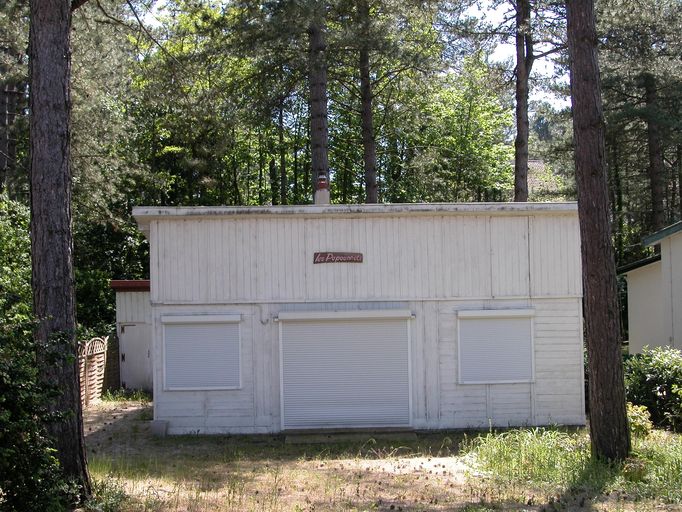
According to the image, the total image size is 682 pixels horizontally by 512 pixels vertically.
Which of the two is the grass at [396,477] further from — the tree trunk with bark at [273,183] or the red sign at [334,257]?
the tree trunk with bark at [273,183]

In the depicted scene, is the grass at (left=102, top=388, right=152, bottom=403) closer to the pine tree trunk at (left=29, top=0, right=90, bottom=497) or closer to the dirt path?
the dirt path

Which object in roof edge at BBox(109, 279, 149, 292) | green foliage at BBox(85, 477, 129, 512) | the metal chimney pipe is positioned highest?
the metal chimney pipe

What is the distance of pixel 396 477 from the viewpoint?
374 inches

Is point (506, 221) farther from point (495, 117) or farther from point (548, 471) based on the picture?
point (495, 117)

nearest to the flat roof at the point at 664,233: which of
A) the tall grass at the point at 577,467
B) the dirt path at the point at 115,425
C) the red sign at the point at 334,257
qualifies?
the tall grass at the point at 577,467

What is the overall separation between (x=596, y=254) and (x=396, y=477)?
364 centimetres

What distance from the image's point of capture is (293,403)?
14.1 m

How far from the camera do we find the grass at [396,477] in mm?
7873

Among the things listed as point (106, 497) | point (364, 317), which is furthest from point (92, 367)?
point (106, 497)

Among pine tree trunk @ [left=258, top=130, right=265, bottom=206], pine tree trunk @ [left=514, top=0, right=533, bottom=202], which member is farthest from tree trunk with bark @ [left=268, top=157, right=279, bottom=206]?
pine tree trunk @ [left=514, top=0, right=533, bottom=202]

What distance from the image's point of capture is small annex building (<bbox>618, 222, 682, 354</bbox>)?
1741cm

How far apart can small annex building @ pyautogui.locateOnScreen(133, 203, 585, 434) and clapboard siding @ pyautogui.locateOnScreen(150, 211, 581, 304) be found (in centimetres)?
3

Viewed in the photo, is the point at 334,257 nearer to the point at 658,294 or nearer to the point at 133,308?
the point at 133,308

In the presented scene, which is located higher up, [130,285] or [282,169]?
[282,169]
